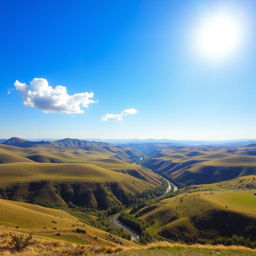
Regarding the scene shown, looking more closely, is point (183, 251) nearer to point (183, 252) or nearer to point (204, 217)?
point (183, 252)

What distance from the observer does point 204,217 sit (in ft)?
424

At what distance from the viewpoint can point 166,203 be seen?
16650 centimetres

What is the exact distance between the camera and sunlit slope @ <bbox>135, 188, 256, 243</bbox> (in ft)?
372

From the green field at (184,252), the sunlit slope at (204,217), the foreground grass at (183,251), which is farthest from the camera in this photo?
the sunlit slope at (204,217)

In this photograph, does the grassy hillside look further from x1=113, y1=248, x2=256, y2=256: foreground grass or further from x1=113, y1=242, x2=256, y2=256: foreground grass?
x1=113, y1=248, x2=256, y2=256: foreground grass

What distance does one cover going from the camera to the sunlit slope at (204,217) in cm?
11332

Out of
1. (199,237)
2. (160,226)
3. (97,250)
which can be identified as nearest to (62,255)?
(97,250)

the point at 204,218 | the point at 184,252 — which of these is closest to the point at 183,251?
the point at 184,252

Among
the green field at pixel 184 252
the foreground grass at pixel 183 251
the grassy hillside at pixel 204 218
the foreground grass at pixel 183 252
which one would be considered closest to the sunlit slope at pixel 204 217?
the grassy hillside at pixel 204 218

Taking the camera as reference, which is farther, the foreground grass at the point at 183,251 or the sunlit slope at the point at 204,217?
the sunlit slope at the point at 204,217

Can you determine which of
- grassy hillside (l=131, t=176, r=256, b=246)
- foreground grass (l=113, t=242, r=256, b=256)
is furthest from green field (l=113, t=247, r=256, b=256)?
grassy hillside (l=131, t=176, r=256, b=246)

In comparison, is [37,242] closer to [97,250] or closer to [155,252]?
[97,250]

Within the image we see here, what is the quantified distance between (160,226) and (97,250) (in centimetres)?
12652

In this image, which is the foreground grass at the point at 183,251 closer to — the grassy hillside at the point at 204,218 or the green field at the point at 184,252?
the green field at the point at 184,252
